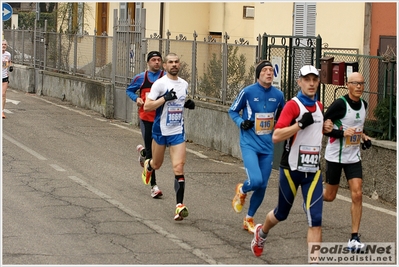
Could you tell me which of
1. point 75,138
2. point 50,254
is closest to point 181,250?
point 50,254

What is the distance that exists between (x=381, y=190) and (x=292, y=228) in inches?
99.0

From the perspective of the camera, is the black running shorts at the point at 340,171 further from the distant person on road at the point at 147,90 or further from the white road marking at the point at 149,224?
the distant person on road at the point at 147,90

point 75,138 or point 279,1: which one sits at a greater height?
point 279,1

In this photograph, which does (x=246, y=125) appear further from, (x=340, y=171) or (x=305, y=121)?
(x=305, y=121)

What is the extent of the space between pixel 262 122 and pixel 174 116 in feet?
5.21

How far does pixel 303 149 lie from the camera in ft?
27.3

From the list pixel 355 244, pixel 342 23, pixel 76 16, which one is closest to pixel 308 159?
pixel 355 244

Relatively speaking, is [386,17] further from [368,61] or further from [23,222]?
[23,222]

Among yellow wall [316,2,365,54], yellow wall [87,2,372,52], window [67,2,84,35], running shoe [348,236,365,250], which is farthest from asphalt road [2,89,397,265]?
window [67,2,84,35]

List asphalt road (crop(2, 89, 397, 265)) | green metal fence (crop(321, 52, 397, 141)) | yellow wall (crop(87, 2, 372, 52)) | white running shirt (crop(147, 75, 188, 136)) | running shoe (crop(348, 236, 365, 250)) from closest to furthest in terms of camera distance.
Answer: asphalt road (crop(2, 89, 397, 265)), running shoe (crop(348, 236, 365, 250)), white running shirt (crop(147, 75, 188, 136)), green metal fence (crop(321, 52, 397, 141)), yellow wall (crop(87, 2, 372, 52))

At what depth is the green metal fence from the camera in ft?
40.2

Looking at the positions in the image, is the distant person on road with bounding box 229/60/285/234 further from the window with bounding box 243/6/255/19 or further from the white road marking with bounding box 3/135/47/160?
the window with bounding box 243/6/255/19

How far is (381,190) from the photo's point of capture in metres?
12.1

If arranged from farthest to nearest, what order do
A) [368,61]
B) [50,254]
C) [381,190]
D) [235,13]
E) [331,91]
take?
1. [235,13]
2. [331,91]
3. [368,61]
4. [381,190]
5. [50,254]
